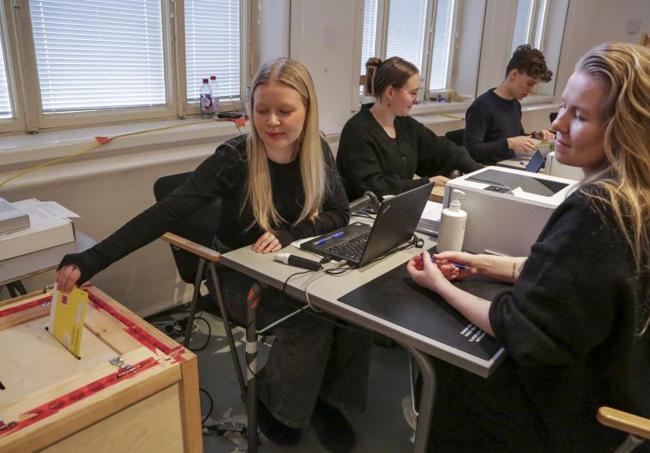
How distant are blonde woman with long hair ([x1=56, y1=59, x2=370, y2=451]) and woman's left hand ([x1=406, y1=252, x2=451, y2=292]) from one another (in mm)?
382

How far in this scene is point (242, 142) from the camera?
165 centimetres

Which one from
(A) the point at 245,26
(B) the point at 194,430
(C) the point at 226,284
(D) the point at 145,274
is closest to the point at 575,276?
(B) the point at 194,430

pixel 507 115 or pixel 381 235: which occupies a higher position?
Answer: pixel 507 115

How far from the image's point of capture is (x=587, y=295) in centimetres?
91

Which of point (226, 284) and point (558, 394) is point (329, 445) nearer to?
point (226, 284)

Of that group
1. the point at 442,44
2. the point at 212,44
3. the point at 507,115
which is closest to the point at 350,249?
the point at 212,44

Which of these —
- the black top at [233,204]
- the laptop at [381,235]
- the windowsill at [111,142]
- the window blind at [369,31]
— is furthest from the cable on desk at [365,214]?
the window blind at [369,31]

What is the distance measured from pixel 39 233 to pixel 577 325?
138 centimetres

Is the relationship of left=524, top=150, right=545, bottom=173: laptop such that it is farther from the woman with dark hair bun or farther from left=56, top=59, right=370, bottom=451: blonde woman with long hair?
left=56, top=59, right=370, bottom=451: blonde woman with long hair

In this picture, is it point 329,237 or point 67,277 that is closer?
point 67,277

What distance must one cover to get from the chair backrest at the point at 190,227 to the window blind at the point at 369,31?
199 cm

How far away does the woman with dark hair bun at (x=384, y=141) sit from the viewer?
2232 mm

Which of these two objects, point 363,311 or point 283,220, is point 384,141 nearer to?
point 283,220

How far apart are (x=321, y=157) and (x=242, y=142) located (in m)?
0.27
